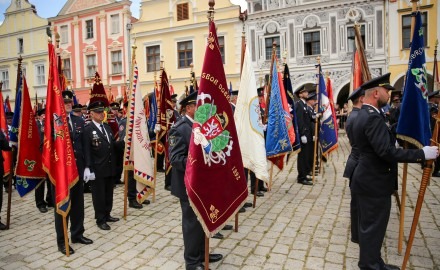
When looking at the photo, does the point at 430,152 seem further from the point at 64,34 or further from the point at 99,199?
the point at 64,34

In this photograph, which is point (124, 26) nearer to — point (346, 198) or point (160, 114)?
point (160, 114)

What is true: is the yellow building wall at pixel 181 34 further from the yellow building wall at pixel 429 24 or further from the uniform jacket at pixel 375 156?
the uniform jacket at pixel 375 156

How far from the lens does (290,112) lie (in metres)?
7.62

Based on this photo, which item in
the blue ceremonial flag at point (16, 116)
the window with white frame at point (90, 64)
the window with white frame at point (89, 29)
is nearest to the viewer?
the blue ceremonial flag at point (16, 116)

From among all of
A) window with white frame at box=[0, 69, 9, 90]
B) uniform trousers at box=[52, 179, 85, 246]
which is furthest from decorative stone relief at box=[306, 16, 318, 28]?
window with white frame at box=[0, 69, 9, 90]

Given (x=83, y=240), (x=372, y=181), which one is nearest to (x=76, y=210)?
(x=83, y=240)

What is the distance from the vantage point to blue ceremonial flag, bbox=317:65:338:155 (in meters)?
8.22

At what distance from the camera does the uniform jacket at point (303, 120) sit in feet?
26.5

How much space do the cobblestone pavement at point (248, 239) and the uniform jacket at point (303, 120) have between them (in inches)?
66.7

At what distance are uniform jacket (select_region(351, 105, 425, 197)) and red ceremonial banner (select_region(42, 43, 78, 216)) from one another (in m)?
3.62

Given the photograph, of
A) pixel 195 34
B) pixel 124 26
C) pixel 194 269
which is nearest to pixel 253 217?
pixel 194 269

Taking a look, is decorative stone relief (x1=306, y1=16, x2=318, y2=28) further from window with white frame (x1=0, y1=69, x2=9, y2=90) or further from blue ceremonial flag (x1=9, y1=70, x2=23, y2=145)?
window with white frame (x1=0, y1=69, x2=9, y2=90)

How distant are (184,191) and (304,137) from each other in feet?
15.5

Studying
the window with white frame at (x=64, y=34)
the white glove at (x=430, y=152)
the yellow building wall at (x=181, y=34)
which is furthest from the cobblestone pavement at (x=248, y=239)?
the window with white frame at (x=64, y=34)
